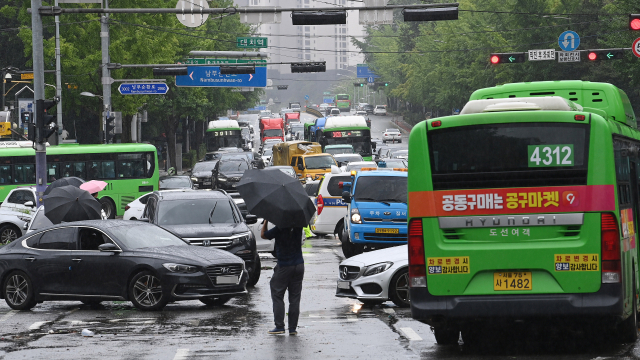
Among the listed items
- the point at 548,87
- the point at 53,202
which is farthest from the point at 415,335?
the point at 53,202

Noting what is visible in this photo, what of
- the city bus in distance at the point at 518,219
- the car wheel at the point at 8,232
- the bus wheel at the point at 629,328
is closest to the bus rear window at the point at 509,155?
the city bus in distance at the point at 518,219

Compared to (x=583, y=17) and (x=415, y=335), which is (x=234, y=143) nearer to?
(x=583, y=17)

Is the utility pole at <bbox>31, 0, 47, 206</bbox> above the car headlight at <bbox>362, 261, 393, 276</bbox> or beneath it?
above

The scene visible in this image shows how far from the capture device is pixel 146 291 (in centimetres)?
1378

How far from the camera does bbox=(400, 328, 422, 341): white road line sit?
10.8 meters

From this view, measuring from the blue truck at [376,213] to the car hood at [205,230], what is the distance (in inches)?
151

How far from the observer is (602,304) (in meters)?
8.81

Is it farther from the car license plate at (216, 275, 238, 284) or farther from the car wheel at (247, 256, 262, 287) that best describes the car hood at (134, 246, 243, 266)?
the car wheel at (247, 256, 262, 287)

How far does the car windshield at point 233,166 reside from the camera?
154 feet

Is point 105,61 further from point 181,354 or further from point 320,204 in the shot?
point 181,354

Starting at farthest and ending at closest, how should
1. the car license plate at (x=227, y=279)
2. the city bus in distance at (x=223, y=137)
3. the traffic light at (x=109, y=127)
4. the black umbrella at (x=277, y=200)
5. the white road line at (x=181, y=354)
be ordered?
the city bus in distance at (x=223, y=137)
the traffic light at (x=109, y=127)
the car license plate at (x=227, y=279)
the black umbrella at (x=277, y=200)
the white road line at (x=181, y=354)

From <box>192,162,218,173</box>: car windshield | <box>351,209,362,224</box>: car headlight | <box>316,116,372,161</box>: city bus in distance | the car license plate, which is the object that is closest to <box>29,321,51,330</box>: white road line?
the car license plate

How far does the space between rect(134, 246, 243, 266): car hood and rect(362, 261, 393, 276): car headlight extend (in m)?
2.01

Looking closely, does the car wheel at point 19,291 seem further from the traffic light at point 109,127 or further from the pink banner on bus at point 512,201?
the traffic light at point 109,127
